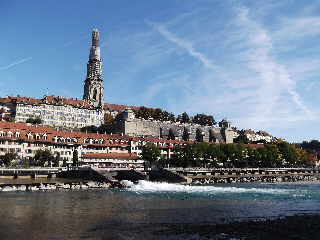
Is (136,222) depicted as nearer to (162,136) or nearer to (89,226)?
(89,226)

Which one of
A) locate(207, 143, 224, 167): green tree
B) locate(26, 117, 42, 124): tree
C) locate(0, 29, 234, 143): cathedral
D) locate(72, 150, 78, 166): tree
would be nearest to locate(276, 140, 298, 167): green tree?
locate(0, 29, 234, 143): cathedral

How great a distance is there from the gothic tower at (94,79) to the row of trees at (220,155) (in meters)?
78.8

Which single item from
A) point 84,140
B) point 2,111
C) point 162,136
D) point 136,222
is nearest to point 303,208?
point 136,222

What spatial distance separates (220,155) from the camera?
97.6 metres

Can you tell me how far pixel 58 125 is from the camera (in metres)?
135

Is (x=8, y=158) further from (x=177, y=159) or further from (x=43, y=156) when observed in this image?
(x=177, y=159)

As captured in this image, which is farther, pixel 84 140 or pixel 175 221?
pixel 84 140

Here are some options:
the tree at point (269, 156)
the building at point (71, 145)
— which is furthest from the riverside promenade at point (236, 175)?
the building at point (71, 145)

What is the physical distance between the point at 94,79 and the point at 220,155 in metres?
101

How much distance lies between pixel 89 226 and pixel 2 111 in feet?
374

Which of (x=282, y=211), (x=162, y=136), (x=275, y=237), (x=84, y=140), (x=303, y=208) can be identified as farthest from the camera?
(x=162, y=136)

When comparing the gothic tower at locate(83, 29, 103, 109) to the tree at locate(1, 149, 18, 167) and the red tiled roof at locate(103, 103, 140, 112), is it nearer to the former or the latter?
the red tiled roof at locate(103, 103, 140, 112)

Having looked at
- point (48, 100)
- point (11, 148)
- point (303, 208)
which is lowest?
point (303, 208)

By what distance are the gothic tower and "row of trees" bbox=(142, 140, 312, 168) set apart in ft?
258
